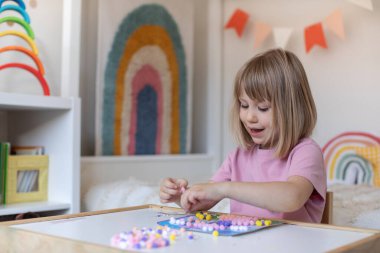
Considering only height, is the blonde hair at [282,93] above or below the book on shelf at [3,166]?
above

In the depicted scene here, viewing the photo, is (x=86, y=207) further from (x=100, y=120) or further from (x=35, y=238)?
(x=35, y=238)

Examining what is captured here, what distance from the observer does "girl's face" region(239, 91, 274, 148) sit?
3.61 feet

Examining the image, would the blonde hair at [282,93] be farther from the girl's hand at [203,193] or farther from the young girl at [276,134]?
the girl's hand at [203,193]

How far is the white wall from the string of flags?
0.13ft

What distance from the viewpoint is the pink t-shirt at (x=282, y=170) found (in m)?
1.02

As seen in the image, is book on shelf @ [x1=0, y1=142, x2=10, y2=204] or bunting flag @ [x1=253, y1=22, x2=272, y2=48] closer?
book on shelf @ [x1=0, y1=142, x2=10, y2=204]

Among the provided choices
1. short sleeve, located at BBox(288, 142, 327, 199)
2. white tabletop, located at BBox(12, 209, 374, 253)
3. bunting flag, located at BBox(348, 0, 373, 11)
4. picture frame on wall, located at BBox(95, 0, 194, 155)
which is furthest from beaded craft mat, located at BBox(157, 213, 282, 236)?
bunting flag, located at BBox(348, 0, 373, 11)

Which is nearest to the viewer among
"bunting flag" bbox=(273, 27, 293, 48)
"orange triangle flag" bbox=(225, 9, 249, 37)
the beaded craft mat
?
the beaded craft mat

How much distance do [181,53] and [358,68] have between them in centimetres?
82

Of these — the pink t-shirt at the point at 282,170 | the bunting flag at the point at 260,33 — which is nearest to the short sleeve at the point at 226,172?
the pink t-shirt at the point at 282,170

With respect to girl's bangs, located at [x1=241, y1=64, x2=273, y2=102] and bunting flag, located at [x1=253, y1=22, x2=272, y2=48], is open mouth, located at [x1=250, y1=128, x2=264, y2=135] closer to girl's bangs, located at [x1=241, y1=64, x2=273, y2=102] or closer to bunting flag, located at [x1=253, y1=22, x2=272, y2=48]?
girl's bangs, located at [x1=241, y1=64, x2=273, y2=102]

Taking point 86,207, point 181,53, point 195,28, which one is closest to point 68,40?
point 86,207

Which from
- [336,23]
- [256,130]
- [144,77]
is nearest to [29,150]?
[144,77]

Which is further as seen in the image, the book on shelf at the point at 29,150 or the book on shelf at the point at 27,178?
the book on shelf at the point at 29,150
